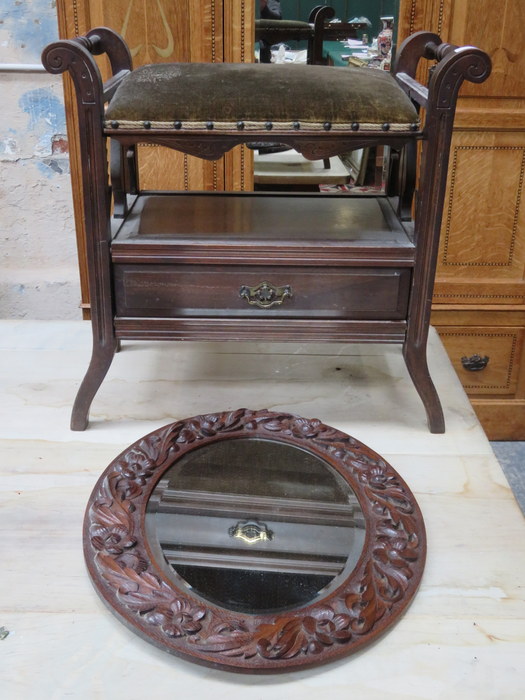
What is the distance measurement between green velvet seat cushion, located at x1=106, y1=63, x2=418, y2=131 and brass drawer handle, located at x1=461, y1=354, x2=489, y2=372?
96cm

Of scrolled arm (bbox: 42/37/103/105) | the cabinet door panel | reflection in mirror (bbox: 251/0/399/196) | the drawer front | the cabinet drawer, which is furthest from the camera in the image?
the cabinet drawer

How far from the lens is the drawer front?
45.2 inches

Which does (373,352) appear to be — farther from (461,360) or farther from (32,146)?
(32,146)

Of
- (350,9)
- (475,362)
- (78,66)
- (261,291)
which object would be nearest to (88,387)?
(261,291)

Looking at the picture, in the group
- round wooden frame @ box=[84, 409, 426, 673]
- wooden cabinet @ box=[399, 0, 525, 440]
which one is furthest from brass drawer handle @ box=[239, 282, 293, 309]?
wooden cabinet @ box=[399, 0, 525, 440]

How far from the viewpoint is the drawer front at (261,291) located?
1.15 meters

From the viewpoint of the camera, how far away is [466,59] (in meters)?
1.02

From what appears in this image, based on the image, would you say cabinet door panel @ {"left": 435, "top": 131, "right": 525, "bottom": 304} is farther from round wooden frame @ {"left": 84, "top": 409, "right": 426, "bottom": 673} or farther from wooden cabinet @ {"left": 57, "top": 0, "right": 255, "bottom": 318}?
round wooden frame @ {"left": 84, "top": 409, "right": 426, "bottom": 673}

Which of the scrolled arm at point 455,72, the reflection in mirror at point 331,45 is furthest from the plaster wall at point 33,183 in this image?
the scrolled arm at point 455,72

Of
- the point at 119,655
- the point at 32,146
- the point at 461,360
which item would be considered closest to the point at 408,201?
the point at 461,360

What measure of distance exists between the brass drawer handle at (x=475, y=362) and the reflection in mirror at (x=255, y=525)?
0.98 m

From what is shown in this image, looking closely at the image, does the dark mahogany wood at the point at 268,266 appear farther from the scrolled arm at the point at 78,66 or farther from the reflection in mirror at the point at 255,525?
the reflection in mirror at the point at 255,525

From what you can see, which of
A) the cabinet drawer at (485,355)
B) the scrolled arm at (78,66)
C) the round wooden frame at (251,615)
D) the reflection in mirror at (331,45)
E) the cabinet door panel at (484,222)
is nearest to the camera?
the round wooden frame at (251,615)

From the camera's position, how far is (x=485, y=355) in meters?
1.93
